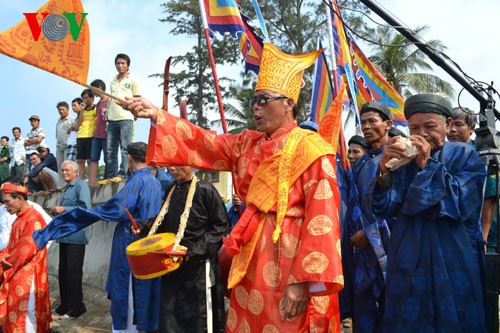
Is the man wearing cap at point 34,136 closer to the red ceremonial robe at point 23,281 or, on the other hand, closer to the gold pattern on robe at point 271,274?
the red ceremonial robe at point 23,281

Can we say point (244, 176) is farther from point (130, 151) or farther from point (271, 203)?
point (130, 151)

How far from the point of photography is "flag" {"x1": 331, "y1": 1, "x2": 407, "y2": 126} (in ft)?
23.2

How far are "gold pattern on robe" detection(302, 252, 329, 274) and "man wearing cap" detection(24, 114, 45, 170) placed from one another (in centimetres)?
1012

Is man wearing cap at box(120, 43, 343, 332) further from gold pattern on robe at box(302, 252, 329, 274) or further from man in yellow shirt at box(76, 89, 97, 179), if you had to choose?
man in yellow shirt at box(76, 89, 97, 179)

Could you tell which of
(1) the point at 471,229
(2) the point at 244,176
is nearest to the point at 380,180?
(1) the point at 471,229

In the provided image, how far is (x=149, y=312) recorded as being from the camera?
550cm

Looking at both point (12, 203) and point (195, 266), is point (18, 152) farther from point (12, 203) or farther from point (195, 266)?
point (195, 266)

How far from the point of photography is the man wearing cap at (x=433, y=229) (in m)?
3.06

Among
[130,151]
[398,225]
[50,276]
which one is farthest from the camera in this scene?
[50,276]

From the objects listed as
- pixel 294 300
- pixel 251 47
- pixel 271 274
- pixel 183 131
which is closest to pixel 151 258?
pixel 183 131

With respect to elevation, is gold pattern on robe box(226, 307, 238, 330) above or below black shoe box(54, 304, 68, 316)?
above

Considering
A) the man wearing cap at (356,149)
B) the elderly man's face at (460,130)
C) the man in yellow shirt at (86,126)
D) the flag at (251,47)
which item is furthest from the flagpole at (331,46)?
the man in yellow shirt at (86,126)

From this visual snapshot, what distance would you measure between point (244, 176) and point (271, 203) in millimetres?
350

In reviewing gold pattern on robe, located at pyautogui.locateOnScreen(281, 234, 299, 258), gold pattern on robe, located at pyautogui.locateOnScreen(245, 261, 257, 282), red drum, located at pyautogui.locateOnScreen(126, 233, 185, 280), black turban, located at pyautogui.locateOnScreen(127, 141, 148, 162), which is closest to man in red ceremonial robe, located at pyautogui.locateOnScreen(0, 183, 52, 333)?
black turban, located at pyautogui.locateOnScreen(127, 141, 148, 162)
